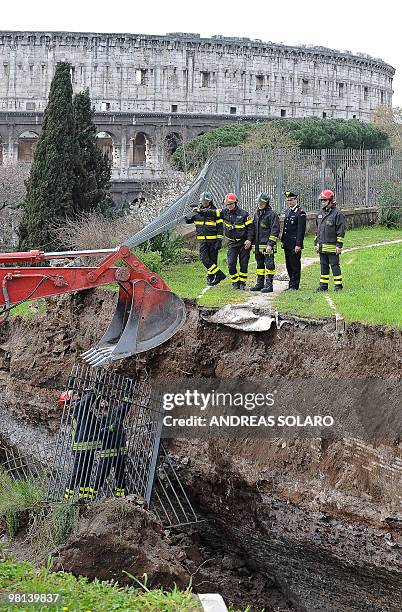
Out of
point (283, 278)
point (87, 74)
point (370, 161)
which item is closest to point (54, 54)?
point (87, 74)

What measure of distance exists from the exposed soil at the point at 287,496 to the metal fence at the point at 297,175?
20.1ft

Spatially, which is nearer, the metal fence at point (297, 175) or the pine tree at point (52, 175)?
the metal fence at point (297, 175)

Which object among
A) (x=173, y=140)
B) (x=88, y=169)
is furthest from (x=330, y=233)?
(x=173, y=140)

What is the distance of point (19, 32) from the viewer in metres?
74.2

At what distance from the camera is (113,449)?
13.6 metres

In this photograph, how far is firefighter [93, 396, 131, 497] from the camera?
Answer: 1351 cm

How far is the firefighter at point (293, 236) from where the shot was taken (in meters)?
16.0

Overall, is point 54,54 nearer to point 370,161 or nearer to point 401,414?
point 370,161

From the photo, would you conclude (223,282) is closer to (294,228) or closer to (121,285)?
(294,228)

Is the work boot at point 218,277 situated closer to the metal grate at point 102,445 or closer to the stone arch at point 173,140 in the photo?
the metal grate at point 102,445

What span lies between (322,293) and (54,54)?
62677 mm

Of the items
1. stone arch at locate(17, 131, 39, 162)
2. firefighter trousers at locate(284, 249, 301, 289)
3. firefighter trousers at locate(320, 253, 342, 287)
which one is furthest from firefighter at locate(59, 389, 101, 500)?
stone arch at locate(17, 131, 39, 162)

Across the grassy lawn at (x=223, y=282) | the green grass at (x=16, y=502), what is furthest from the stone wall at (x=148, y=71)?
the green grass at (x=16, y=502)

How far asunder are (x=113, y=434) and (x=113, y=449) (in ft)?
0.69
